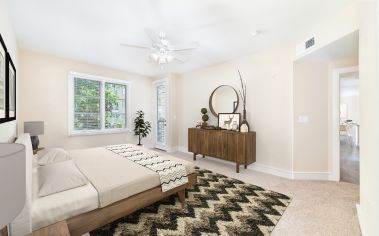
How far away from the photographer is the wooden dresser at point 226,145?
349 centimetres

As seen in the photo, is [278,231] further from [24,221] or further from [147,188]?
[24,221]

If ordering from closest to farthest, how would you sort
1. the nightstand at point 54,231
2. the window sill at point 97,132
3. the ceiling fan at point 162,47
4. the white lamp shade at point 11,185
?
the white lamp shade at point 11,185, the nightstand at point 54,231, the ceiling fan at point 162,47, the window sill at point 97,132

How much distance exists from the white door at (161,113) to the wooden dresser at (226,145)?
5.10ft

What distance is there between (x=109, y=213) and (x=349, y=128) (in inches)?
394

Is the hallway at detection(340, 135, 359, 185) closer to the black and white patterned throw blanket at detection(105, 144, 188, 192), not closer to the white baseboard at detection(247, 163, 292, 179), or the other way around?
the white baseboard at detection(247, 163, 292, 179)

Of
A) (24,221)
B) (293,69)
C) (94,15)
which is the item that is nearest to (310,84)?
(293,69)

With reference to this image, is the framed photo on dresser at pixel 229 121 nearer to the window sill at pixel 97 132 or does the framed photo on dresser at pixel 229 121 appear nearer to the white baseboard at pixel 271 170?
the white baseboard at pixel 271 170

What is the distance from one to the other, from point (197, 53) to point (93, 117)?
10.7 ft

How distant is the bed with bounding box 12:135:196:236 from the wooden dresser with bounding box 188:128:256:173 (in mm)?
1490

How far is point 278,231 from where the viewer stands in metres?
1.84

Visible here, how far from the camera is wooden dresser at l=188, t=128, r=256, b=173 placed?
3.49 m

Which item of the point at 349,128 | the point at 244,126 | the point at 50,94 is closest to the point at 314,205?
the point at 244,126

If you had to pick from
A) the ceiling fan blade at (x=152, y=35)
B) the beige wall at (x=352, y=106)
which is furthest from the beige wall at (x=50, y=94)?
the beige wall at (x=352, y=106)

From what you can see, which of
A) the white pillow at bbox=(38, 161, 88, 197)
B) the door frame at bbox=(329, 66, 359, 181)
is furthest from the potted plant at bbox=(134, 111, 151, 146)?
the door frame at bbox=(329, 66, 359, 181)
